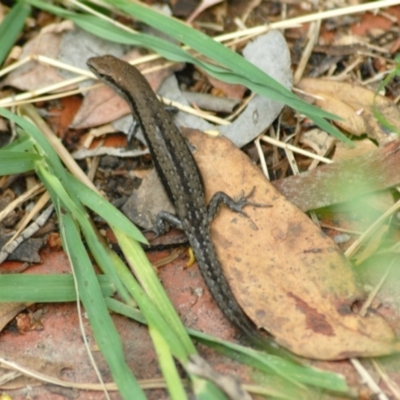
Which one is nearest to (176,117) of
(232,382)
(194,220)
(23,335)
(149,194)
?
(149,194)

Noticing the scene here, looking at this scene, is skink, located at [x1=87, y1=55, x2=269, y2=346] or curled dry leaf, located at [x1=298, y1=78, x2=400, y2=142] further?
curled dry leaf, located at [x1=298, y1=78, x2=400, y2=142]

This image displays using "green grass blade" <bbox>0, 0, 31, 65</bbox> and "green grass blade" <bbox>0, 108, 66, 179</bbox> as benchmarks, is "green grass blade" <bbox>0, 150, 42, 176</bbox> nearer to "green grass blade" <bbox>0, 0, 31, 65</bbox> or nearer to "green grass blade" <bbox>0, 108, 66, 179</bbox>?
"green grass blade" <bbox>0, 108, 66, 179</bbox>

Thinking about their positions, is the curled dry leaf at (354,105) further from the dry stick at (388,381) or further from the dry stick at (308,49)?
the dry stick at (388,381)

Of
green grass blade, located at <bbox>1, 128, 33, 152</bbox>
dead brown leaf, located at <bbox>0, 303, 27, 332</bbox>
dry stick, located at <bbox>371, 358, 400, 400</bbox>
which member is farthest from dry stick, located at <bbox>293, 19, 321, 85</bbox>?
dead brown leaf, located at <bbox>0, 303, 27, 332</bbox>

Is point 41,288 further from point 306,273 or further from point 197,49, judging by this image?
point 197,49

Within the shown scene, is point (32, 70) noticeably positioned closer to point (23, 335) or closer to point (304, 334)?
point (23, 335)

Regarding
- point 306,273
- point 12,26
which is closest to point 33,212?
point 12,26

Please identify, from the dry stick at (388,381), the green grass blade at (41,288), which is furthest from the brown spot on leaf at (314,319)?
the green grass blade at (41,288)

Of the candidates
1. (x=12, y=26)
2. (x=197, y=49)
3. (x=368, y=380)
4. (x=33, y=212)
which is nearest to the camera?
(x=368, y=380)
